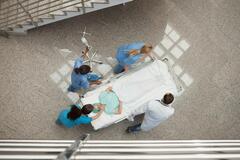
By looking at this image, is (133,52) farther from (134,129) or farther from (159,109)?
(134,129)

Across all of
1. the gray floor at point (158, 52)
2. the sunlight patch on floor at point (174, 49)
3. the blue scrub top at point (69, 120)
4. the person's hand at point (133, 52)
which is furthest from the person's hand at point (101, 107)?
the sunlight patch on floor at point (174, 49)

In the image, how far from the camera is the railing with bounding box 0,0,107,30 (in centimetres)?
462

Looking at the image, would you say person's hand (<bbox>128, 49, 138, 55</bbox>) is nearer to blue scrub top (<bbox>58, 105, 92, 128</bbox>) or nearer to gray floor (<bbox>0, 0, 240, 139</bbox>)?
gray floor (<bbox>0, 0, 240, 139</bbox>)

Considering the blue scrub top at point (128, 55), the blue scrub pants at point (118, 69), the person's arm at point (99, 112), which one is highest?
the blue scrub top at point (128, 55)

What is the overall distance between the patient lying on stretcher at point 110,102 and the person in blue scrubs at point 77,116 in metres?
0.07

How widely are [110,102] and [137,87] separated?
1.47 ft

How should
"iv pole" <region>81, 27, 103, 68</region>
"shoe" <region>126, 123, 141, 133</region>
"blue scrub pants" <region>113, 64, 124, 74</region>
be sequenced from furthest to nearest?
"iv pole" <region>81, 27, 103, 68</region> → "blue scrub pants" <region>113, 64, 124, 74</region> → "shoe" <region>126, 123, 141, 133</region>

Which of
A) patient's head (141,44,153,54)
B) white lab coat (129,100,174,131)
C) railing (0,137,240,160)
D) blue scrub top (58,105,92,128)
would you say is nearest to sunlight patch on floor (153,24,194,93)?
patient's head (141,44,153,54)

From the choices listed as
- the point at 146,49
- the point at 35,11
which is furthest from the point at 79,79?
the point at 35,11

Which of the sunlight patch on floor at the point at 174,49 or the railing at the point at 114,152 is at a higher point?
the sunlight patch on floor at the point at 174,49

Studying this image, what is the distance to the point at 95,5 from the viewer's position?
15.3ft

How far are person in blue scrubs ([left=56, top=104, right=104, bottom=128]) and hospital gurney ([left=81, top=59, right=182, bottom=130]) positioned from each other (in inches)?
4.2

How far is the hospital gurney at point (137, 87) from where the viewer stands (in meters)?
4.46

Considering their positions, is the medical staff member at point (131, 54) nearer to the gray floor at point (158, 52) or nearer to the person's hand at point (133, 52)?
the person's hand at point (133, 52)
